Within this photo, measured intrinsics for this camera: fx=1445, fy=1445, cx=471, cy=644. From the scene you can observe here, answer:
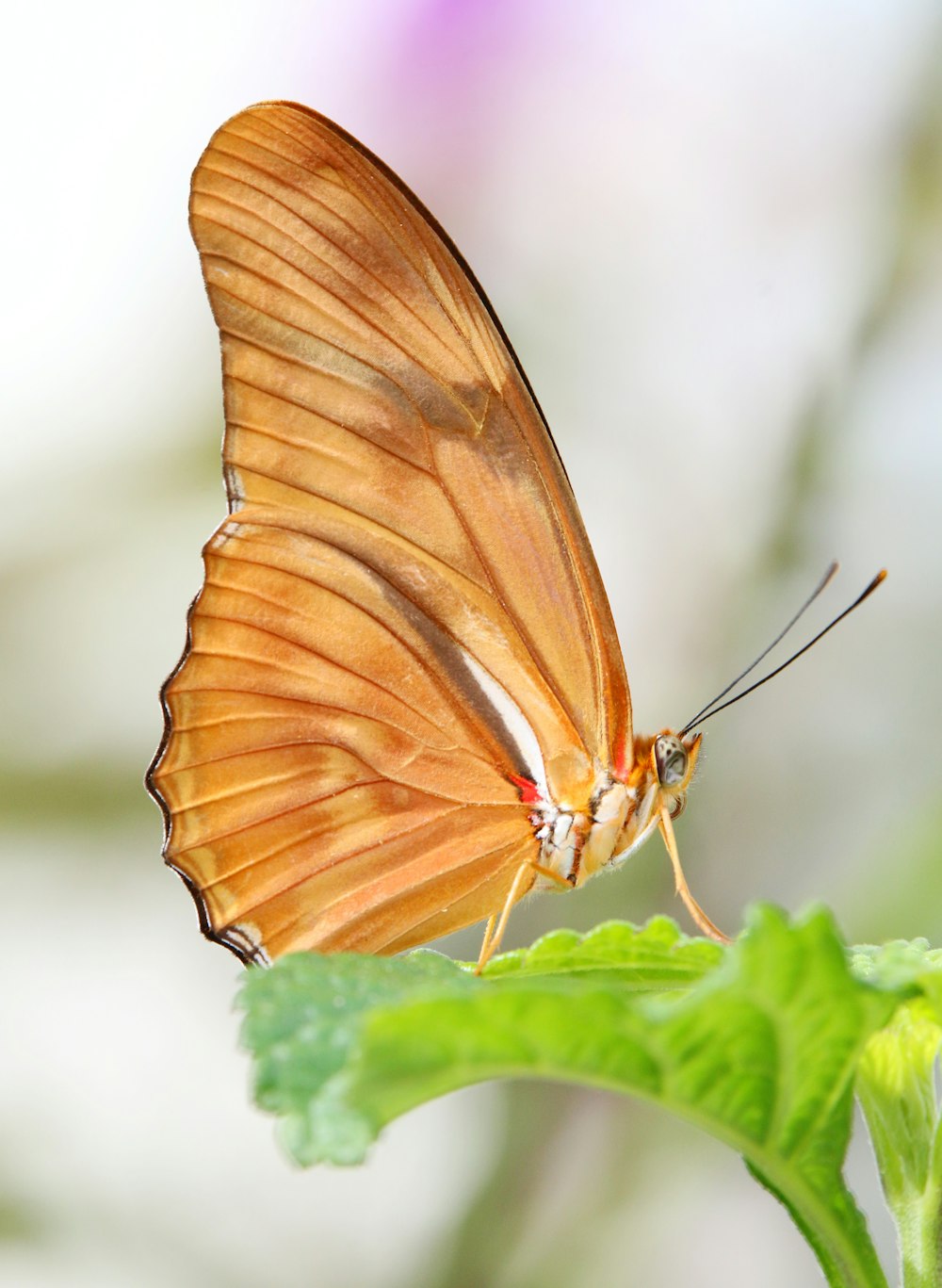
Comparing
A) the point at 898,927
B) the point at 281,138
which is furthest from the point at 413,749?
the point at 898,927

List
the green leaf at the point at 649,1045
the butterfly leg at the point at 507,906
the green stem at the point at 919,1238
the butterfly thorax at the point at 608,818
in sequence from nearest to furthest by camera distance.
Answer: the green leaf at the point at 649,1045, the green stem at the point at 919,1238, the butterfly leg at the point at 507,906, the butterfly thorax at the point at 608,818

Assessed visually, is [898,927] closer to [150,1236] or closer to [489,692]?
[489,692]

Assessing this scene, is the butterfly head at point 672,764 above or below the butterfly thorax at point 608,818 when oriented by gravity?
above

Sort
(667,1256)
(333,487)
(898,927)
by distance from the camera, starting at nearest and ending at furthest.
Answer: (333,487) < (898,927) < (667,1256)

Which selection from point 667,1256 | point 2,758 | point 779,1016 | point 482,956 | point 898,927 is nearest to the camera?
point 779,1016

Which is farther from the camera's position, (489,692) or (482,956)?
(489,692)

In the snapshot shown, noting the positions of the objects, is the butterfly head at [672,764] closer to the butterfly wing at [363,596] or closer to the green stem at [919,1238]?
the butterfly wing at [363,596]

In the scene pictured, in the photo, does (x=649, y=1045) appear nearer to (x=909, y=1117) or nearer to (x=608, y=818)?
(x=909, y=1117)

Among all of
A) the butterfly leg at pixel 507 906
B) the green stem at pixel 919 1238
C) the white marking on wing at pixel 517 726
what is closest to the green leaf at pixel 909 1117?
the green stem at pixel 919 1238
